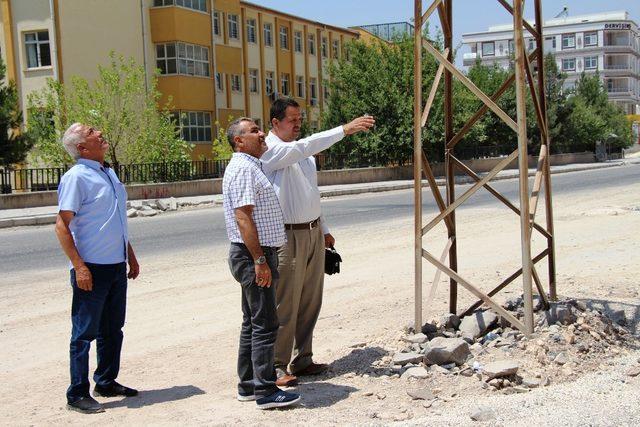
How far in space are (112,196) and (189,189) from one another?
2442 cm

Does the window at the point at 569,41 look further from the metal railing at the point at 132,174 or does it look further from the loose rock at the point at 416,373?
the loose rock at the point at 416,373

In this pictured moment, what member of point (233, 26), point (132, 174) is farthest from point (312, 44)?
point (132, 174)

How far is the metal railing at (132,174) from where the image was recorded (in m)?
26.6

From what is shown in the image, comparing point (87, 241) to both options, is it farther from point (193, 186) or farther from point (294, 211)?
point (193, 186)

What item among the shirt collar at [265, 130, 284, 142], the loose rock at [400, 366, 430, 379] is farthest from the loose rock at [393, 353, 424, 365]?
the shirt collar at [265, 130, 284, 142]

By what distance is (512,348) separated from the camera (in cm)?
564

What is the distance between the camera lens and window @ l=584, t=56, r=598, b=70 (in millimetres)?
127188

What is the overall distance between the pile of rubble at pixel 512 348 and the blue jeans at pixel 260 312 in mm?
926

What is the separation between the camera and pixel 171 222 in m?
20.1

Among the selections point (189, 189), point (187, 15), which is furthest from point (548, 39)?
point (189, 189)

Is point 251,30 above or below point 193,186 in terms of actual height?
above

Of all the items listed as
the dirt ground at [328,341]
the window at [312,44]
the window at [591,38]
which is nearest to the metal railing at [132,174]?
the dirt ground at [328,341]

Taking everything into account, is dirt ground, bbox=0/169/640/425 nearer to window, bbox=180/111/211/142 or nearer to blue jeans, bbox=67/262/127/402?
blue jeans, bbox=67/262/127/402

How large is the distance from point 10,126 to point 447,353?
23839mm
